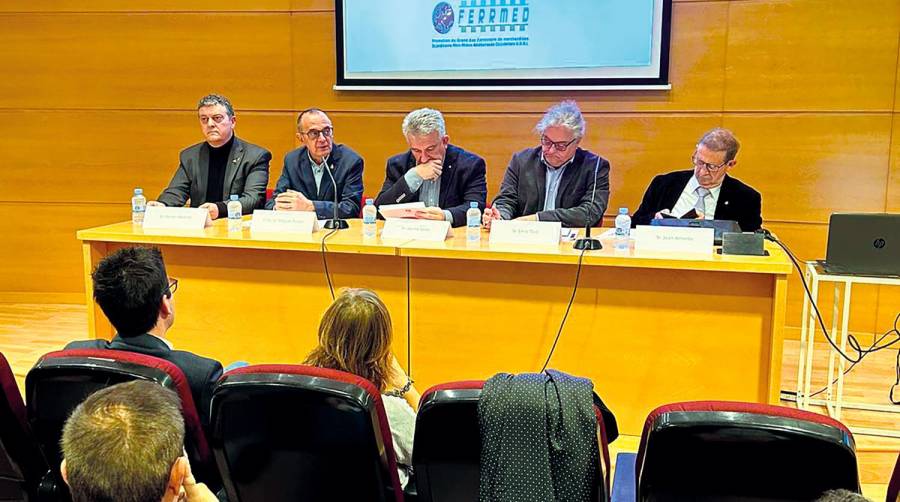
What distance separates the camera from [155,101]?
4.82 m

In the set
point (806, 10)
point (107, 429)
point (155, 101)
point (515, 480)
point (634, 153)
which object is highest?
point (806, 10)

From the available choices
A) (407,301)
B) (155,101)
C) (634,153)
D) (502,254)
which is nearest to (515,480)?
(502,254)

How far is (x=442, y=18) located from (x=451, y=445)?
136 inches

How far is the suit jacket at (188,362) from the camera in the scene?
169 centimetres

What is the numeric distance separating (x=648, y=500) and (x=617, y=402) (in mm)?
1337

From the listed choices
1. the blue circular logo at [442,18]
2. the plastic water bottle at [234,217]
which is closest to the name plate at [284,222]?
the plastic water bottle at [234,217]

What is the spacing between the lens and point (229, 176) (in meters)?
3.80

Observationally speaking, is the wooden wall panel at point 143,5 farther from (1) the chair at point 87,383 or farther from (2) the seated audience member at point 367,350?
(1) the chair at point 87,383

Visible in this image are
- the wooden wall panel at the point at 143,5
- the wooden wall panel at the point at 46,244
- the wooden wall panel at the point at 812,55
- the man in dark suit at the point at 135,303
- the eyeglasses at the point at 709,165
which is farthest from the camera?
the wooden wall panel at the point at 46,244

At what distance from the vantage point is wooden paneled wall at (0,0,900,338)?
157 inches

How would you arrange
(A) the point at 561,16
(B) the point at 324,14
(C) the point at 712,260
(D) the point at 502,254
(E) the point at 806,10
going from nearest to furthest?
1. (C) the point at 712,260
2. (D) the point at 502,254
3. (E) the point at 806,10
4. (A) the point at 561,16
5. (B) the point at 324,14

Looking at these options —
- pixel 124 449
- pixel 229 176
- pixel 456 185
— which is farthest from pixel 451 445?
pixel 229 176

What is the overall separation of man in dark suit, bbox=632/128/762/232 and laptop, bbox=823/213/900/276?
0.50 metres

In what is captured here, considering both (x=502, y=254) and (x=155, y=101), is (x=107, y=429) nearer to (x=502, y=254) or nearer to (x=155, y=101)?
(x=502, y=254)
